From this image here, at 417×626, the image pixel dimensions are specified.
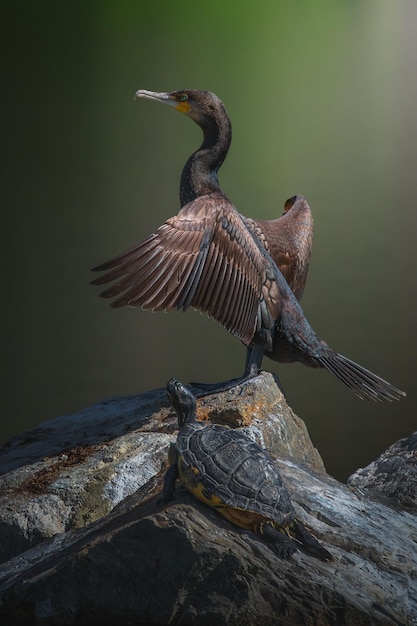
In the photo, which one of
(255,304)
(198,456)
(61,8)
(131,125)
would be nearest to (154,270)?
(255,304)

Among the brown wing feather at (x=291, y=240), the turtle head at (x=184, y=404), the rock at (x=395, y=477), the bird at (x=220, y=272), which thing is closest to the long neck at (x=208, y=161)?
the bird at (x=220, y=272)

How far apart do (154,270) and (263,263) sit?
63 cm

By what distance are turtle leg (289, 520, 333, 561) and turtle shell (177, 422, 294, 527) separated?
4 cm

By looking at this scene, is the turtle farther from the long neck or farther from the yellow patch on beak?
the yellow patch on beak

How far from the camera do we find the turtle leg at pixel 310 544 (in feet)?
7.68

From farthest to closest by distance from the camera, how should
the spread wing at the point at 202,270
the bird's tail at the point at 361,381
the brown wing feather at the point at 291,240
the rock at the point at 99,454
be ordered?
the brown wing feather at the point at 291,240, the bird's tail at the point at 361,381, the spread wing at the point at 202,270, the rock at the point at 99,454

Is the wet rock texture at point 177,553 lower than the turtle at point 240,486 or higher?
lower

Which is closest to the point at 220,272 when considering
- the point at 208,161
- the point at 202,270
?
the point at 202,270

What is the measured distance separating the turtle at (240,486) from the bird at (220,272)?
835mm

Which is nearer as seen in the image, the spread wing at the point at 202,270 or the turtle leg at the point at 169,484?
the turtle leg at the point at 169,484

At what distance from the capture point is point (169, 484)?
7.84 feet

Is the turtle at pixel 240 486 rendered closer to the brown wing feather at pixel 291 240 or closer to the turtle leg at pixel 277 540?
the turtle leg at pixel 277 540

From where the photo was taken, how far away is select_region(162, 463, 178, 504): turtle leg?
238 centimetres

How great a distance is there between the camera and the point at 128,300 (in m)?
3.06
